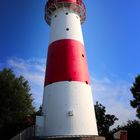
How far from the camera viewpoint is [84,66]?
19.2m

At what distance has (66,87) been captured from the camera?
1777 cm

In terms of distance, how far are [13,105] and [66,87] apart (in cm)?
1055

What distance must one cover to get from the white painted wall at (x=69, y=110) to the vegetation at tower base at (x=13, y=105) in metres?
7.81

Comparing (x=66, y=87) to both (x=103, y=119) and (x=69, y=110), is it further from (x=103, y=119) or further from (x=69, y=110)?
(x=103, y=119)

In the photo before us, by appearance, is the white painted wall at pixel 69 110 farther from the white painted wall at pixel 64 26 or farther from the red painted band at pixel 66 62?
the white painted wall at pixel 64 26

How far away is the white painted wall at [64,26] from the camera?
64.6ft

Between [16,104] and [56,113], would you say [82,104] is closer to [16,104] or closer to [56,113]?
[56,113]

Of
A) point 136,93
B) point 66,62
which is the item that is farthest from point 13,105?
point 136,93

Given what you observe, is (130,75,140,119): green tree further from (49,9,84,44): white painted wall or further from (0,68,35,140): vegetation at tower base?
(49,9,84,44): white painted wall

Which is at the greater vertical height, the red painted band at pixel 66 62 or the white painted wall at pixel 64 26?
the white painted wall at pixel 64 26

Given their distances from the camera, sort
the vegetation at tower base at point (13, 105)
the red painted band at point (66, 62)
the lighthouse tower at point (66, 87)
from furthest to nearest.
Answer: the vegetation at tower base at point (13, 105)
the red painted band at point (66, 62)
the lighthouse tower at point (66, 87)

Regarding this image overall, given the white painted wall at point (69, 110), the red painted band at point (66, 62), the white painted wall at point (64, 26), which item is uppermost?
the white painted wall at point (64, 26)

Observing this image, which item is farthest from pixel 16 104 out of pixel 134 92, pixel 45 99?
pixel 134 92

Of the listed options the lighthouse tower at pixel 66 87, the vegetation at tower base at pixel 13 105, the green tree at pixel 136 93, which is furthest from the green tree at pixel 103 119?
the lighthouse tower at pixel 66 87
